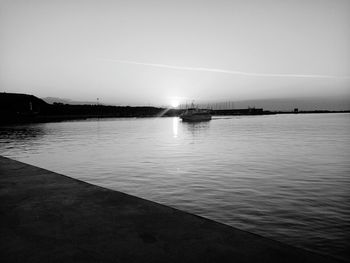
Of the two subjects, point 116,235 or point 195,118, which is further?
point 195,118

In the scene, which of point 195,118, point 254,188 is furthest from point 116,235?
point 195,118

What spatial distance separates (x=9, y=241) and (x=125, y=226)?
47.9 inches

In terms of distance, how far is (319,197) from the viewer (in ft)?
34.0

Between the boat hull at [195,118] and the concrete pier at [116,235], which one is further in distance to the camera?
the boat hull at [195,118]

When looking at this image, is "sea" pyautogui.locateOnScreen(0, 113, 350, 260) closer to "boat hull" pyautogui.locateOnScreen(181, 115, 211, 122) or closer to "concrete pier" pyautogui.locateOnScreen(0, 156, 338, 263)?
"concrete pier" pyautogui.locateOnScreen(0, 156, 338, 263)

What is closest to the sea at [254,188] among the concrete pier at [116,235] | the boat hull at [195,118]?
the concrete pier at [116,235]

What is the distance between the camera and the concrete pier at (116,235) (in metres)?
2.55

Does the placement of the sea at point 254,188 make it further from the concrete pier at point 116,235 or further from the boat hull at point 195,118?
the boat hull at point 195,118

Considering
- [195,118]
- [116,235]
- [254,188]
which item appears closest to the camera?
[116,235]

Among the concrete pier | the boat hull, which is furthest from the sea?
the boat hull

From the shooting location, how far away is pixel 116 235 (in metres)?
3.01

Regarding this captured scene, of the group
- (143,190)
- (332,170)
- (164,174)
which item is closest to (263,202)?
(143,190)

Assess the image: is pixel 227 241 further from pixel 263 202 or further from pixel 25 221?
pixel 263 202

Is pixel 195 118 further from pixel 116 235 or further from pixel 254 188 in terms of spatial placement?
pixel 116 235
